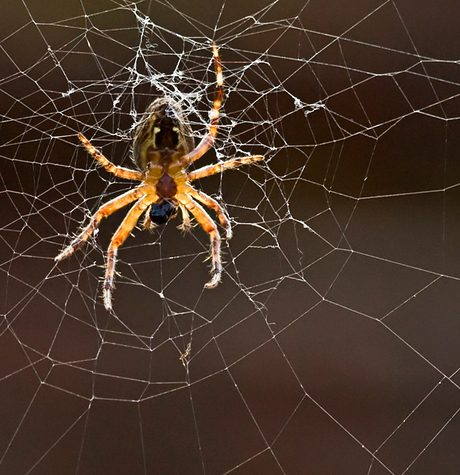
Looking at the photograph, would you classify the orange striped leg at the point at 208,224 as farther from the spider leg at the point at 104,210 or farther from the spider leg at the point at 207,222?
the spider leg at the point at 104,210

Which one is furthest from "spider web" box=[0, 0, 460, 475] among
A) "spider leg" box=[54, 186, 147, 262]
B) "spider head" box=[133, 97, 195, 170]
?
"spider head" box=[133, 97, 195, 170]

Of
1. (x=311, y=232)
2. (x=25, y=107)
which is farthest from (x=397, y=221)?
(x=25, y=107)

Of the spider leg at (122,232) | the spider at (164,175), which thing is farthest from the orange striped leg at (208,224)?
the spider leg at (122,232)

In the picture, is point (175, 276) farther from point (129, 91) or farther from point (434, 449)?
point (434, 449)

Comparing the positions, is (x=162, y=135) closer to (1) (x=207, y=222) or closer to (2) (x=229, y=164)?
(2) (x=229, y=164)

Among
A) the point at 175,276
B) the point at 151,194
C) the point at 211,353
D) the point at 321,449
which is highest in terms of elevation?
the point at 151,194

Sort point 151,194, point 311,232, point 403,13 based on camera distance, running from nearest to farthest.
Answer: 1. point 151,194
2. point 403,13
3. point 311,232

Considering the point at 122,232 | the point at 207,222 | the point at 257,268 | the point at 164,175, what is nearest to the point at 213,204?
the point at 207,222
